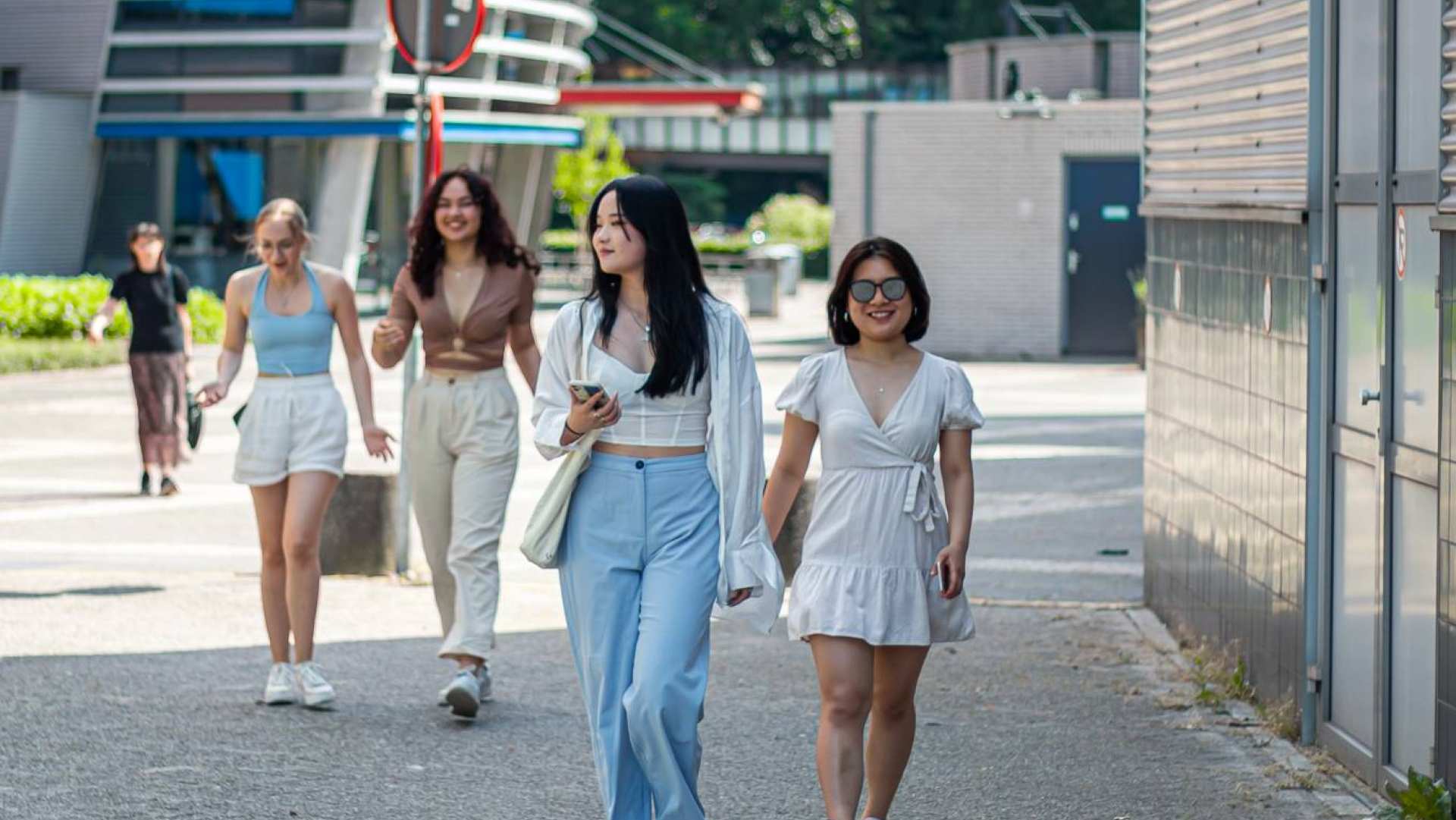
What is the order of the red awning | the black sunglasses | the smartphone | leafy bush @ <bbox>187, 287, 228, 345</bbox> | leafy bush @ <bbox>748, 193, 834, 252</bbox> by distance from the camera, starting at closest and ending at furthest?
the smartphone
the black sunglasses
leafy bush @ <bbox>187, 287, 228, 345</bbox>
the red awning
leafy bush @ <bbox>748, 193, 834, 252</bbox>

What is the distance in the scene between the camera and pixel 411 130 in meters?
37.3

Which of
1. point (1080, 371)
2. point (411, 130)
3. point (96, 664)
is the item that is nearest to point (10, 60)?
point (411, 130)

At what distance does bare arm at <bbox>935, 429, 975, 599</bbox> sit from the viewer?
5.49 meters

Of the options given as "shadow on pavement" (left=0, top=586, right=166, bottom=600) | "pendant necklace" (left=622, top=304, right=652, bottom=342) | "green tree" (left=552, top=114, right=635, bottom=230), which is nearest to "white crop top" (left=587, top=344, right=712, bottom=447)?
"pendant necklace" (left=622, top=304, right=652, bottom=342)

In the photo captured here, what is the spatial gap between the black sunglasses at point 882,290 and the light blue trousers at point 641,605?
0.68 m

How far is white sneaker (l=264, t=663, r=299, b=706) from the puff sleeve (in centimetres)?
301

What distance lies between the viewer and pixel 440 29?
1116 cm

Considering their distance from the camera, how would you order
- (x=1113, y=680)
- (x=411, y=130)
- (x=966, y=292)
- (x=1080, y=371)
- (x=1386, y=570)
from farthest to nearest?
(x=411, y=130), (x=966, y=292), (x=1080, y=371), (x=1113, y=680), (x=1386, y=570)

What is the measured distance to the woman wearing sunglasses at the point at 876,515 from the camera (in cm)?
549

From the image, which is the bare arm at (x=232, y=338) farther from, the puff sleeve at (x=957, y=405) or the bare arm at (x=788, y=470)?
the puff sleeve at (x=957, y=405)

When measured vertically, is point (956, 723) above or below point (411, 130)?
below

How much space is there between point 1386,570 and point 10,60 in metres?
35.7

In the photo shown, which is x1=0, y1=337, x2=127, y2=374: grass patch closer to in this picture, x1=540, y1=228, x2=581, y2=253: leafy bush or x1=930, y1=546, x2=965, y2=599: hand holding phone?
x1=930, y1=546, x2=965, y2=599: hand holding phone

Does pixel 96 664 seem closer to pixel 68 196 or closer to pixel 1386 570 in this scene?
pixel 1386 570
